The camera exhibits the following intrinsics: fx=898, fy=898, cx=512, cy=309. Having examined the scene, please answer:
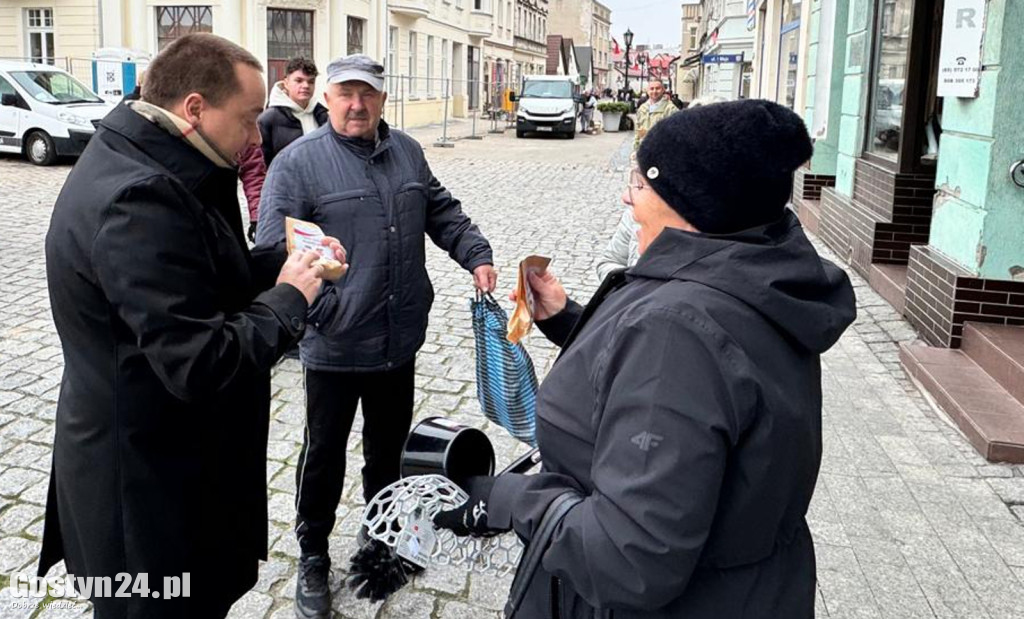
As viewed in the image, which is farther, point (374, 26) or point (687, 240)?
point (374, 26)

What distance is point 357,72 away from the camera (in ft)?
10.3

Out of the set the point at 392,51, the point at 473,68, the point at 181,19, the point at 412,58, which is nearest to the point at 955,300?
the point at 181,19

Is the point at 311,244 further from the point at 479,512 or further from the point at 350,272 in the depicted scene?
the point at 479,512

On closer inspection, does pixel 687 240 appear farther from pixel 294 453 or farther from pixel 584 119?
pixel 584 119

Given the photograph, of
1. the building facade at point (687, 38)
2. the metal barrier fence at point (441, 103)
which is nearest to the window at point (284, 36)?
the metal barrier fence at point (441, 103)

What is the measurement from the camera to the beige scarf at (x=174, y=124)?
2.06 meters

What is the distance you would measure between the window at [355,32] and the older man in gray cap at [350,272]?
2664 cm

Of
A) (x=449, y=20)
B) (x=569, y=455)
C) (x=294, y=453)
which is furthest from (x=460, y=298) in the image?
(x=449, y=20)

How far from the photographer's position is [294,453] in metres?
4.56

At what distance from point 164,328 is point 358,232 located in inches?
48.7

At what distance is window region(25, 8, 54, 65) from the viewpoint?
25.6 m

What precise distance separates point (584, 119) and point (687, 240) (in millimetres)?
35149

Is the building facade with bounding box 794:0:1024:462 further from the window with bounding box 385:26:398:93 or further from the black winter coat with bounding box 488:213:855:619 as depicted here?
the window with bounding box 385:26:398:93

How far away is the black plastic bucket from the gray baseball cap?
1557mm
